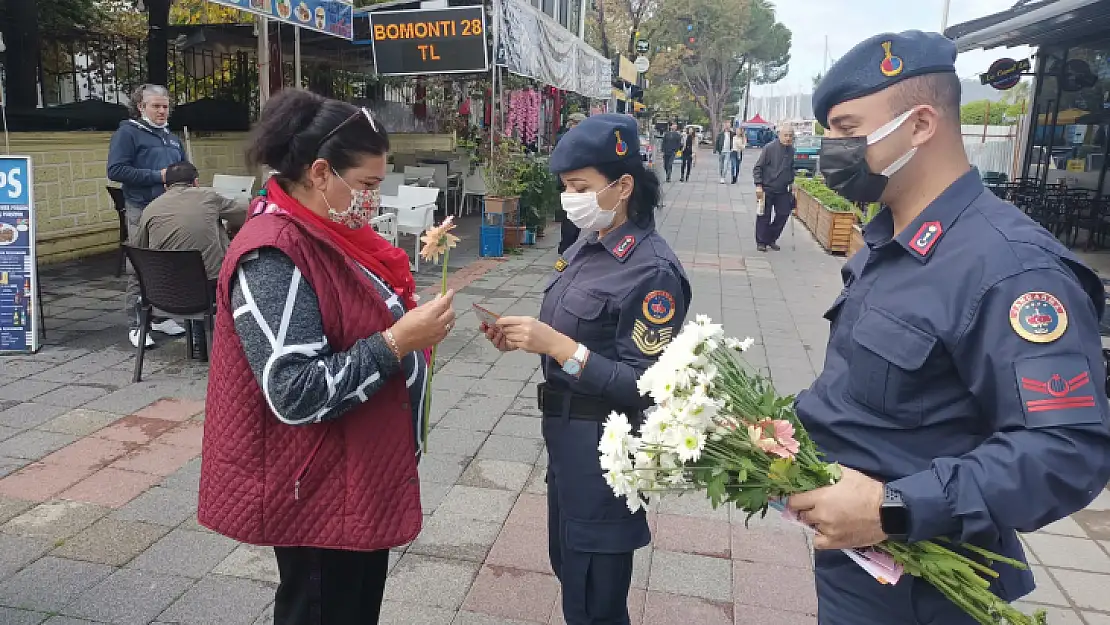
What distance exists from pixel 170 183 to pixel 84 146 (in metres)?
4.62

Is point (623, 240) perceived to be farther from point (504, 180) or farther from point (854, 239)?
point (854, 239)

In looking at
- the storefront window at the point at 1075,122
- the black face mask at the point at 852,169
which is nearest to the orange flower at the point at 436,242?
the black face mask at the point at 852,169

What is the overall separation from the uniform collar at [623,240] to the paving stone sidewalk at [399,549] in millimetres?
1491

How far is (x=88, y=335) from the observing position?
628cm

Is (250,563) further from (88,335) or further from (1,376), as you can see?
(88,335)

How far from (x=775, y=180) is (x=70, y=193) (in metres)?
9.20

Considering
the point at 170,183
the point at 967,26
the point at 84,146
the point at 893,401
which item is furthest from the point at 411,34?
the point at 893,401

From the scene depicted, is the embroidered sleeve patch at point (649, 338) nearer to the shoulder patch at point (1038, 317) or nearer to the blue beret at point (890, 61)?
the blue beret at point (890, 61)

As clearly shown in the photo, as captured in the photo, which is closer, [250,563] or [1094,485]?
[1094,485]

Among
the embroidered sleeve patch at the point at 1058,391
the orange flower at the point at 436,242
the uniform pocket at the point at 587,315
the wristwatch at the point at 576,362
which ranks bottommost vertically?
the wristwatch at the point at 576,362

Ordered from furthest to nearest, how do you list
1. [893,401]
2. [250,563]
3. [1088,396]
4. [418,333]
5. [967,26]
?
[967,26] < [250,563] < [418,333] < [893,401] < [1088,396]

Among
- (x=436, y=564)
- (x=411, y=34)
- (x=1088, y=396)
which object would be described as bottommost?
(x=436, y=564)

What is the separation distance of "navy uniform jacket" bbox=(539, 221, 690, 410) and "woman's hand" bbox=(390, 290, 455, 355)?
437mm

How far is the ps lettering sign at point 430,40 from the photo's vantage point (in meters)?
9.35
